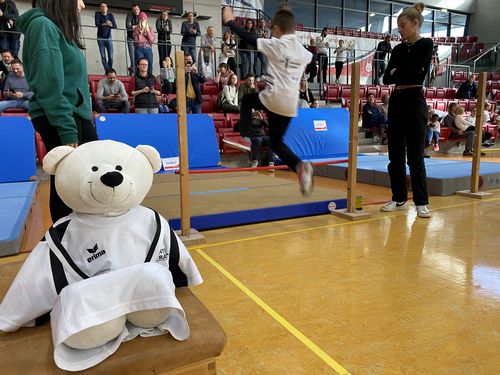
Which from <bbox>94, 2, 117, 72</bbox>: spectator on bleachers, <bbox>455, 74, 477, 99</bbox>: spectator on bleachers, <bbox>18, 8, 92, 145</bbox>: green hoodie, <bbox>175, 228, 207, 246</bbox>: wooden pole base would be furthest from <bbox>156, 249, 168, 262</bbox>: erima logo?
<bbox>455, 74, 477, 99</bbox>: spectator on bleachers

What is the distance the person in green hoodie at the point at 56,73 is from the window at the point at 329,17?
14180 millimetres

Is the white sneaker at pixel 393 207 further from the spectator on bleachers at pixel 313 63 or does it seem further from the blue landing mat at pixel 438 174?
the spectator on bleachers at pixel 313 63

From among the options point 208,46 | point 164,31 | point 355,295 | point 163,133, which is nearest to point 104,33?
point 164,31

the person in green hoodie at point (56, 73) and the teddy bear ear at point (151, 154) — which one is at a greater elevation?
the person in green hoodie at point (56, 73)

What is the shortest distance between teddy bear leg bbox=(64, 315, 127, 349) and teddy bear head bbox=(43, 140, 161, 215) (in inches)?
13.7

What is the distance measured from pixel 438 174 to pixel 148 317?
4.31m

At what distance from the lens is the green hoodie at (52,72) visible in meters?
1.65

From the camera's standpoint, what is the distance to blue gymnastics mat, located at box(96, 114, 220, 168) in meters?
5.39

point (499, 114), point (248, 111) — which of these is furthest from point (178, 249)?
point (499, 114)

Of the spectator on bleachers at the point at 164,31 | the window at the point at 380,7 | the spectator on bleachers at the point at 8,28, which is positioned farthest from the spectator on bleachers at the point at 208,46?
the window at the point at 380,7

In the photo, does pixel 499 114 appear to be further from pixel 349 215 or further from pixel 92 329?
pixel 92 329

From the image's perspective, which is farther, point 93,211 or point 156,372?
point 93,211

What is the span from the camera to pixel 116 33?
376 inches

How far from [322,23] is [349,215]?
13048mm
